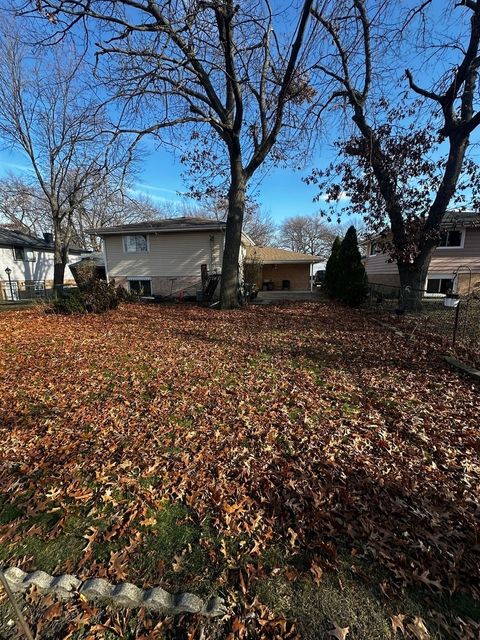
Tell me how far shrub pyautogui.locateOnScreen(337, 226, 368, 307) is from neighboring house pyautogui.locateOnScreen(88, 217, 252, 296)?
20.6ft

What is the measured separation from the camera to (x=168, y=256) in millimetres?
16172

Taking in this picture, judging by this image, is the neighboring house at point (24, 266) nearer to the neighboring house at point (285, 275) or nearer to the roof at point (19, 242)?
the roof at point (19, 242)

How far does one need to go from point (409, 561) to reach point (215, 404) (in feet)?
8.05

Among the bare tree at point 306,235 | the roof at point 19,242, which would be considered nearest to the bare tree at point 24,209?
the roof at point 19,242

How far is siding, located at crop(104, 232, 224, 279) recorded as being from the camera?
15734mm

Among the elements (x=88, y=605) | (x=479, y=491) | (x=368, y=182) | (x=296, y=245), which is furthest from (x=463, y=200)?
(x=296, y=245)

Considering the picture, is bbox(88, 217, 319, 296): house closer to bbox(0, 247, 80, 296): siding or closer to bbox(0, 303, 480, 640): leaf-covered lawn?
bbox(0, 247, 80, 296): siding

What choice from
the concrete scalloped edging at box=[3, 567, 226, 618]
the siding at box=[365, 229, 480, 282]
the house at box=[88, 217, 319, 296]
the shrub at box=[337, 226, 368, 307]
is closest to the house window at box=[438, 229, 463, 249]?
the siding at box=[365, 229, 480, 282]

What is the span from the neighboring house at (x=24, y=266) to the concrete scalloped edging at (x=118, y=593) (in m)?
21.6

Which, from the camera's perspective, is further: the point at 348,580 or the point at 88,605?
the point at 348,580

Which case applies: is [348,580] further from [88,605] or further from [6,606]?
[6,606]

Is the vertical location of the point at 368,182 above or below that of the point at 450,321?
above

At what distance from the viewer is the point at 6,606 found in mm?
1587

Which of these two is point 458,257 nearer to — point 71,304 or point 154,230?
point 154,230
